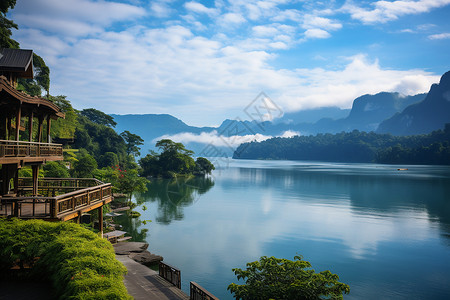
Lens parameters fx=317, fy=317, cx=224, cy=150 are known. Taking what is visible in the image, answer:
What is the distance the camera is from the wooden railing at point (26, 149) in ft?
41.9

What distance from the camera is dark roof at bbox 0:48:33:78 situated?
18547 millimetres

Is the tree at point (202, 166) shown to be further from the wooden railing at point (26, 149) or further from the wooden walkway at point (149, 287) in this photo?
the wooden walkway at point (149, 287)

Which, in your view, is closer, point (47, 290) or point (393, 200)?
point (47, 290)

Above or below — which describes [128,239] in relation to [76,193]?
below

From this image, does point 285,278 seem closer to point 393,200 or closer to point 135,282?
point 135,282

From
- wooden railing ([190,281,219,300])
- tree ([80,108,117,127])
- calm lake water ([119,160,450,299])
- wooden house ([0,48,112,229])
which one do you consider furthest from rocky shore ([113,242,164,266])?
tree ([80,108,117,127])

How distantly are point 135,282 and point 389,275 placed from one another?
1621 cm

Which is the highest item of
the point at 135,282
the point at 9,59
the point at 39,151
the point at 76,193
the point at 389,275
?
the point at 9,59

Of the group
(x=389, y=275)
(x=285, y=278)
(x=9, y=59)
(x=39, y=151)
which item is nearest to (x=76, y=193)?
(x=39, y=151)

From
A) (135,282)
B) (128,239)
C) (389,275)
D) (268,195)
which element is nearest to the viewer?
(135,282)

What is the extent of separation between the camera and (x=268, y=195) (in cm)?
5762

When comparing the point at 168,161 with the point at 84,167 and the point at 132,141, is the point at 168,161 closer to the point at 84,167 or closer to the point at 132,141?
the point at 132,141

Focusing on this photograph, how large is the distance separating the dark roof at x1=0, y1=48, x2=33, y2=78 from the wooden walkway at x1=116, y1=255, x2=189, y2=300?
13428 millimetres

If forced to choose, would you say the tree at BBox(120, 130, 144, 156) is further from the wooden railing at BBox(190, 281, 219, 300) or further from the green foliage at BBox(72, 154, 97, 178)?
the wooden railing at BBox(190, 281, 219, 300)
